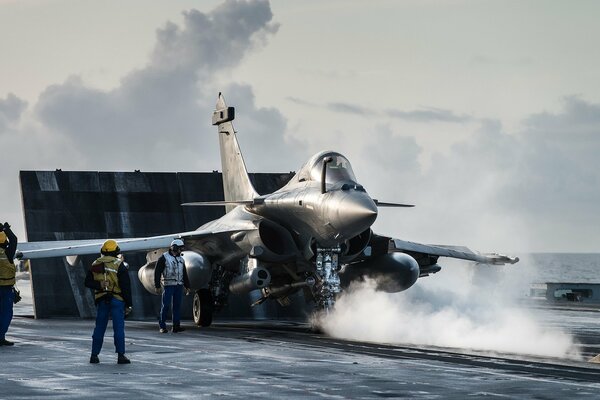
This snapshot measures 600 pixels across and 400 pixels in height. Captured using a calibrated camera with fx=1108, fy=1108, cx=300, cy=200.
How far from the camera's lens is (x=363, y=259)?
2544cm

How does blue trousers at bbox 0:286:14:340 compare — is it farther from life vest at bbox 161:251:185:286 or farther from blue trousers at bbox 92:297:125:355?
life vest at bbox 161:251:185:286

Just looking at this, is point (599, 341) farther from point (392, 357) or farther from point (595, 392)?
point (595, 392)

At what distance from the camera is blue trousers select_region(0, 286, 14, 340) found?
1886cm

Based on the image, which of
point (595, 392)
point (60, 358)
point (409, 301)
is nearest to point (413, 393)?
point (595, 392)

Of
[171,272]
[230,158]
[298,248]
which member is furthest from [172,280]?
[230,158]

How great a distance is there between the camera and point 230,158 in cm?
3100

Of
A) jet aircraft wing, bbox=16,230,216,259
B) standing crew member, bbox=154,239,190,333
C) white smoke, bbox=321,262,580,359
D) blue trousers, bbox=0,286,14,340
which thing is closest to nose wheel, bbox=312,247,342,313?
white smoke, bbox=321,262,580,359

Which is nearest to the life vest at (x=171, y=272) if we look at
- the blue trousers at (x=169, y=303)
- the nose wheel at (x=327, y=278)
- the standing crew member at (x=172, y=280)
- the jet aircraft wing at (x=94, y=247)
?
the standing crew member at (x=172, y=280)

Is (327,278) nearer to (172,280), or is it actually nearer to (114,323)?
(172,280)

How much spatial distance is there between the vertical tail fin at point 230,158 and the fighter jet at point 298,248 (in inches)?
2.3

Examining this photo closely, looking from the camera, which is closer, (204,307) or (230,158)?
(204,307)

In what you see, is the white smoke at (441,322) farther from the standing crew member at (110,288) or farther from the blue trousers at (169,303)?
the standing crew member at (110,288)

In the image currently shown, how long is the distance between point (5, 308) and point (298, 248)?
287 inches

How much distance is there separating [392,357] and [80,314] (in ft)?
67.9
